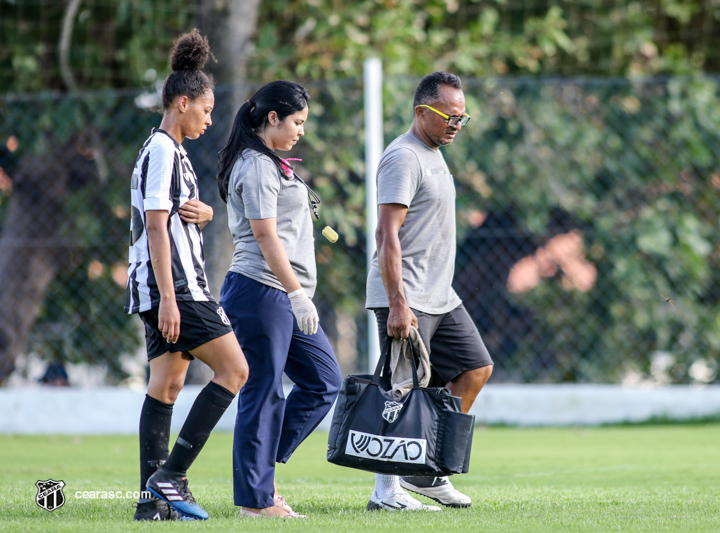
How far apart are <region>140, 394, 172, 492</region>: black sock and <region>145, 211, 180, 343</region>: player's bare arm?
34 centimetres

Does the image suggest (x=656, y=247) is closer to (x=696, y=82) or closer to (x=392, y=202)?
(x=696, y=82)

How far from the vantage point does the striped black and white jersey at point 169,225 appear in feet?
12.2

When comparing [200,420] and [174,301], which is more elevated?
[174,301]

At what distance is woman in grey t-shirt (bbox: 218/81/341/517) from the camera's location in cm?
387

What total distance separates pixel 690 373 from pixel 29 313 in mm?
5938

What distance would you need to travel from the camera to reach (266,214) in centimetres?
385

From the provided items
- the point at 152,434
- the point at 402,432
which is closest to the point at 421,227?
the point at 402,432

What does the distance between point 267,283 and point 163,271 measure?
1.51 ft

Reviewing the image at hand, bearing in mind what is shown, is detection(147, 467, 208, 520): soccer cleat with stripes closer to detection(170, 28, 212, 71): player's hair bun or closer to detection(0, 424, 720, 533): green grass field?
detection(0, 424, 720, 533): green grass field

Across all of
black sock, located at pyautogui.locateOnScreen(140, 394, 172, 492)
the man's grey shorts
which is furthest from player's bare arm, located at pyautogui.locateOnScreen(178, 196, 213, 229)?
the man's grey shorts

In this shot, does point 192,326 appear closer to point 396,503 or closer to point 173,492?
point 173,492

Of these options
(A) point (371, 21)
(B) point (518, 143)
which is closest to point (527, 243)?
(B) point (518, 143)

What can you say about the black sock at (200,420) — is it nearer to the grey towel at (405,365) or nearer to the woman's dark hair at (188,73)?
the grey towel at (405,365)

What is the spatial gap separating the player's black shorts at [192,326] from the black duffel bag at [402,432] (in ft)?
2.00
